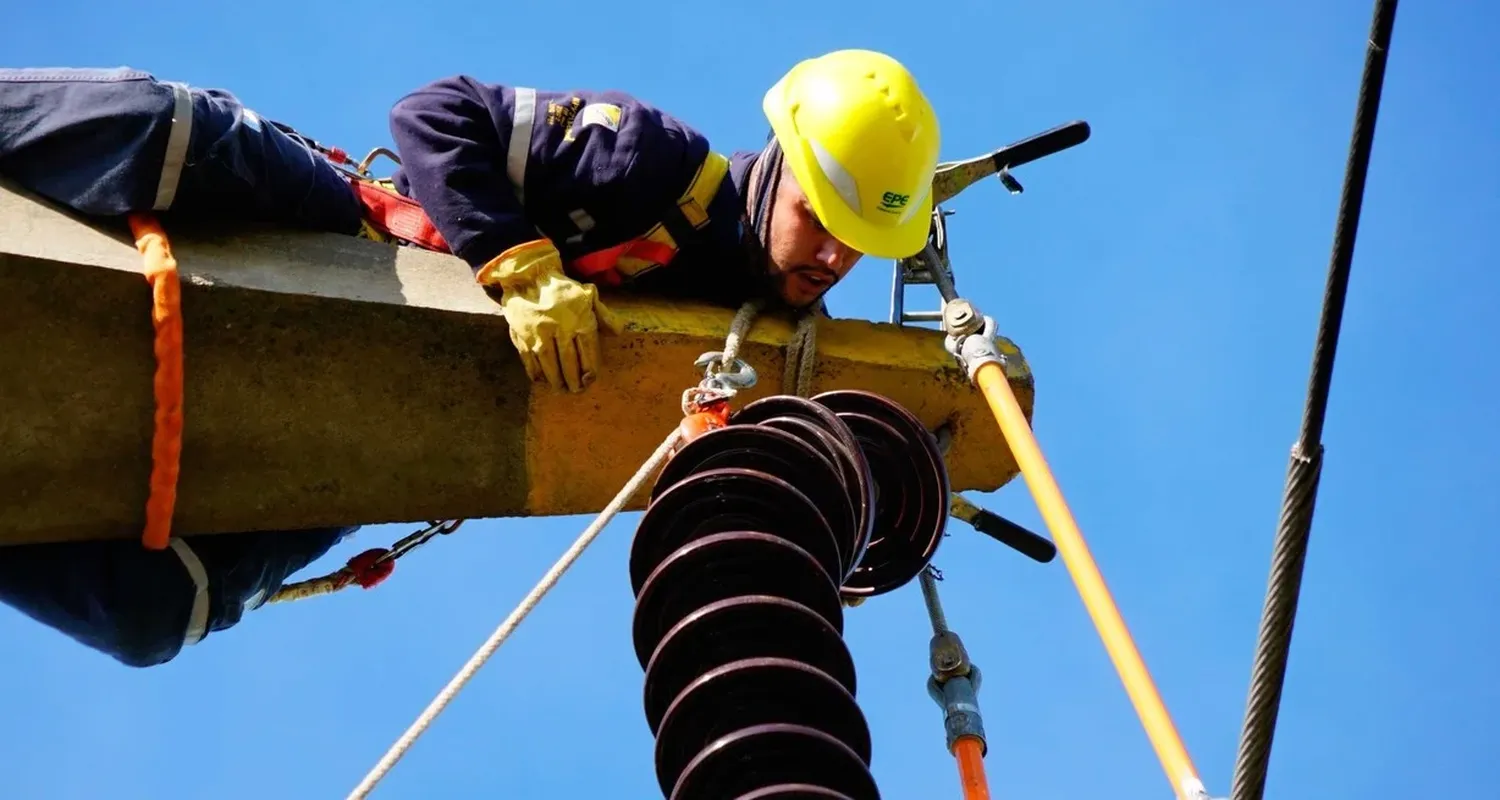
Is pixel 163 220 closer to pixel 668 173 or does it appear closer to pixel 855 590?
pixel 668 173

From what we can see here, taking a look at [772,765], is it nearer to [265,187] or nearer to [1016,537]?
[265,187]

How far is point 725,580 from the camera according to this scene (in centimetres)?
272

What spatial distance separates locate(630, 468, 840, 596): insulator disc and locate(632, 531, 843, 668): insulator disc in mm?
108

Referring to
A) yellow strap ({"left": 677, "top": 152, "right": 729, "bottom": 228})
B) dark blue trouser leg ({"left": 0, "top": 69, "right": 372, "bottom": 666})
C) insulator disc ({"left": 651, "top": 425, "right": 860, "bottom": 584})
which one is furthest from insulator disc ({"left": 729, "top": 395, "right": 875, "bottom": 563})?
dark blue trouser leg ({"left": 0, "top": 69, "right": 372, "bottom": 666})

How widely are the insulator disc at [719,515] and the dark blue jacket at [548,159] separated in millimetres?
1072

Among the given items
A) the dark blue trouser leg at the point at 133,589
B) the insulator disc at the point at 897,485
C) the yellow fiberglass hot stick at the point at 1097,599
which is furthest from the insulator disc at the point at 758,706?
the dark blue trouser leg at the point at 133,589

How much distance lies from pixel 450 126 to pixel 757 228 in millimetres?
866

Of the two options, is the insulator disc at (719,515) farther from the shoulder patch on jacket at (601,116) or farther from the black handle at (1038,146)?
the black handle at (1038,146)

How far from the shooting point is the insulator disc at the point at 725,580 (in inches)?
106

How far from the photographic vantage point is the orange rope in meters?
3.17

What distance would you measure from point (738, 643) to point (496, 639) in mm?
618

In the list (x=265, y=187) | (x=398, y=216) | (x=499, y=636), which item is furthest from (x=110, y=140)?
(x=499, y=636)

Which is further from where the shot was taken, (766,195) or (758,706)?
(766,195)

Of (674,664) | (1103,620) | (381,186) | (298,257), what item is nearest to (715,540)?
(674,664)
